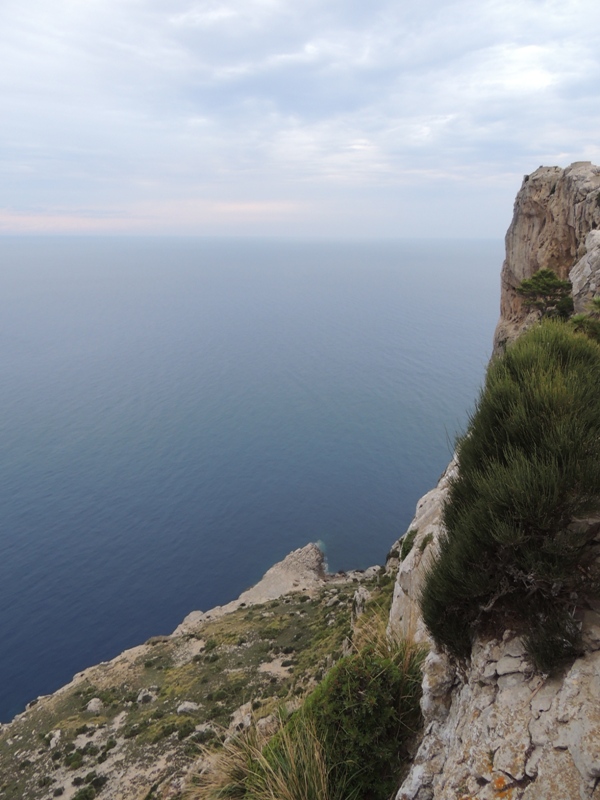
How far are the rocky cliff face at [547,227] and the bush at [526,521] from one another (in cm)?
2291

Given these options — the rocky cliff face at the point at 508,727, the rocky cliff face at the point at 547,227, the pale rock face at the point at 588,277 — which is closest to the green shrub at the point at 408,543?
the rocky cliff face at the point at 508,727

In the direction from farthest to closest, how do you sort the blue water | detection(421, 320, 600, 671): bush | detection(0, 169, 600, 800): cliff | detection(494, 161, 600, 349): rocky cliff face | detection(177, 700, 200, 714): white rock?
the blue water, detection(494, 161, 600, 349): rocky cliff face, detection(177, 700, 200, 714): white rock, detection(421, 320, 600, 671): bush, detection(0, 169, 600, 800): cliff

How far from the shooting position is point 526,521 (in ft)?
18.2

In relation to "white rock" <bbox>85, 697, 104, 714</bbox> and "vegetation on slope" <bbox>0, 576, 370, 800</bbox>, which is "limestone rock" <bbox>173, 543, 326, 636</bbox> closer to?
"vegetation on slope" <bbox>0, 576, 370, 800</bbox>

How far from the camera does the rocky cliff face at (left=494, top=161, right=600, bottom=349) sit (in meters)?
28.3

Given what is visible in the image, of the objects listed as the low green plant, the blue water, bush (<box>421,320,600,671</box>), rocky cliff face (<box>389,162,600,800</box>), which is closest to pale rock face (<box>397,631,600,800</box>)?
rocky cliff face (<box>389,162,600,800</box>)

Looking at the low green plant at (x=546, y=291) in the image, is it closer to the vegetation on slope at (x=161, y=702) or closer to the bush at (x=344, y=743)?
the vegetation on slope at (x=161, y=702)

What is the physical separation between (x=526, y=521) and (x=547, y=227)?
3295 centimetres

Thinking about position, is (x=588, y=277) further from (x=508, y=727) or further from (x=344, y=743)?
(x=344, y=743)

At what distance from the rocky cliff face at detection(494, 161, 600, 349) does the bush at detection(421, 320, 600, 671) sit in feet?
75.2

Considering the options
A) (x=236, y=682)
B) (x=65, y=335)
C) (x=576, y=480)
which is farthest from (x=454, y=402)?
(x=65, y=335)

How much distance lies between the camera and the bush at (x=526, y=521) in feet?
17.1

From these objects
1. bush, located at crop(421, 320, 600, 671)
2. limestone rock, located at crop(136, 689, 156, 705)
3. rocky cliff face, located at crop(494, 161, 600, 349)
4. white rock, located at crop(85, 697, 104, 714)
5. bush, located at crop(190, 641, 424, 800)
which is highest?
rocky cliff face, located at crop(494, 161, 600, 349)

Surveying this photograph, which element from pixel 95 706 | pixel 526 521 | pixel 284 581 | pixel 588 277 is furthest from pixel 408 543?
pixel 284 581
